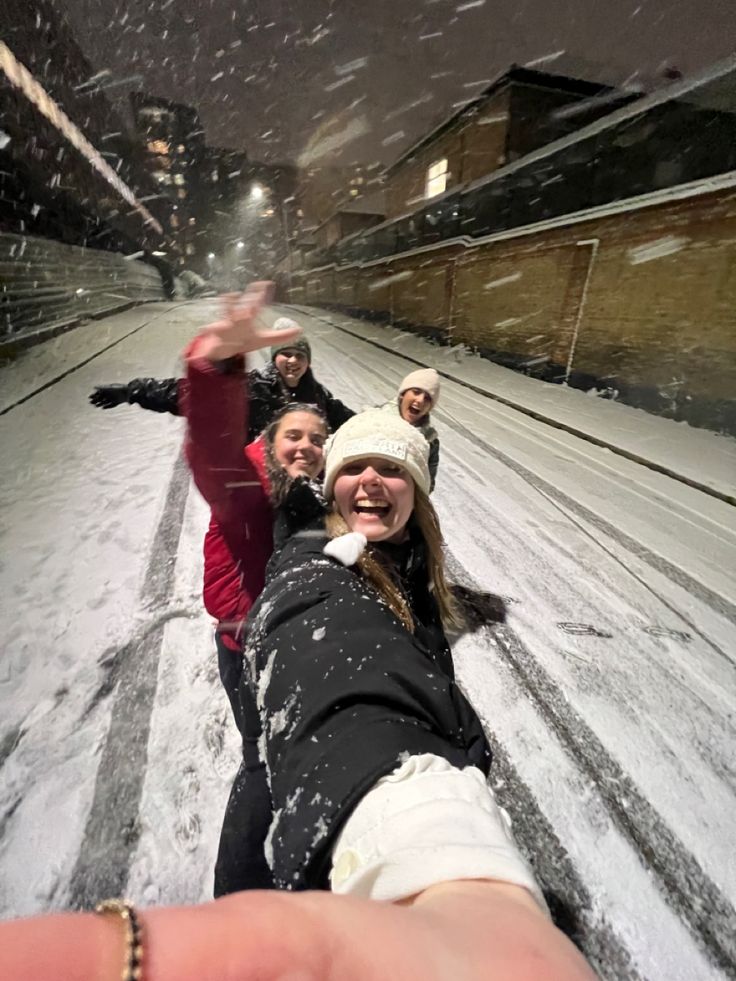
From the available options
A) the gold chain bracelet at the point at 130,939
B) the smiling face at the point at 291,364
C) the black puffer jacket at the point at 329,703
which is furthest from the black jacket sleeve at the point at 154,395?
the gold chain bracelet at the point at 130,939

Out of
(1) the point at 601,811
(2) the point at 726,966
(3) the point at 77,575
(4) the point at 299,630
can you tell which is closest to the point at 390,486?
(4) the point at 299,630

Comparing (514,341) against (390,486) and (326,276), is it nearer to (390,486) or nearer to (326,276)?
(390,486)

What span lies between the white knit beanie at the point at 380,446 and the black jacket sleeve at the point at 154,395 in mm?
1839

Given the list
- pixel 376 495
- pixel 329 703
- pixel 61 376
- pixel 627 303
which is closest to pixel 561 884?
pixel 329 703

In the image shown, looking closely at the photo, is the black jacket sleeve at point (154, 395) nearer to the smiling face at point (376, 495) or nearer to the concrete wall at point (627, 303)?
the smiling face at point (376, 495)

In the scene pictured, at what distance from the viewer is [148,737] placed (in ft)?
7.34

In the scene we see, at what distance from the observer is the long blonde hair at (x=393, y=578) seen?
141 centimetres

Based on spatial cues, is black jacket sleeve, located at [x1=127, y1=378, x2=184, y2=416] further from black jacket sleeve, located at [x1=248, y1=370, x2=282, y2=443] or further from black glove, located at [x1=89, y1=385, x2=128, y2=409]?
black jacket sleeve, located at [x1=248, y1=370, x2=282, y2=443]

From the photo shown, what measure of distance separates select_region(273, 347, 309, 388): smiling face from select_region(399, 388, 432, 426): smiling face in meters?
0.90

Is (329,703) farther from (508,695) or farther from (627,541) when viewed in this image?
(627,541)

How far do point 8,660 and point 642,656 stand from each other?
13.7 ft

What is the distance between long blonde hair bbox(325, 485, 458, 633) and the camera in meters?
1.41

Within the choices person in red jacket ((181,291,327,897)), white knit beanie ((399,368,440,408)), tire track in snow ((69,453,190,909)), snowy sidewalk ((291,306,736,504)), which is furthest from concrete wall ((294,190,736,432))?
tire track in snow ((69,453,190,909))

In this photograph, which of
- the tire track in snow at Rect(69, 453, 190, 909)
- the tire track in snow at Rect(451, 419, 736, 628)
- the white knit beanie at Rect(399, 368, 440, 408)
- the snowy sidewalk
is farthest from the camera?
the snowy sidewalk
